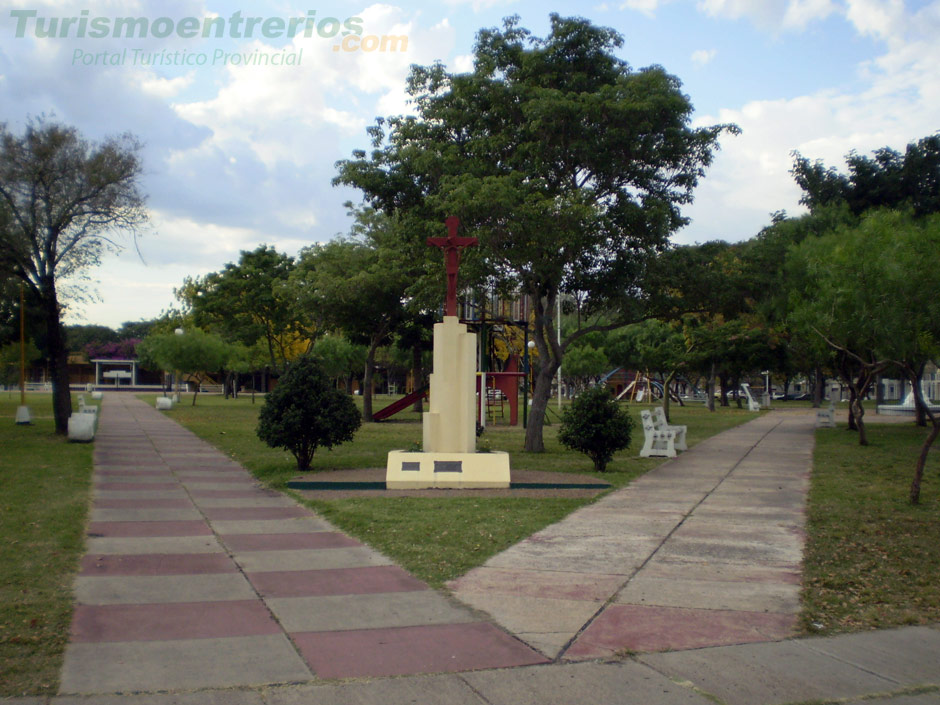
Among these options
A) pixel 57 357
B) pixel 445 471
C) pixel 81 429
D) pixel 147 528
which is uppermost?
Result: pixel 57 357

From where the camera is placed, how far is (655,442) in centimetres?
1950

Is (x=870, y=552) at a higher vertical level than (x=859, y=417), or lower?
lower

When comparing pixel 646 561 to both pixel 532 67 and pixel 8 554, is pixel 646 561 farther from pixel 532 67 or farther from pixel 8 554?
pixel 532 67

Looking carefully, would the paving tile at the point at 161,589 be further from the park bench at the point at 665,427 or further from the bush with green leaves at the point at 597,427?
the park bench at the point at 665,427

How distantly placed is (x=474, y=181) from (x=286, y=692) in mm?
12681

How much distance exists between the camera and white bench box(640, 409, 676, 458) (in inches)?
749

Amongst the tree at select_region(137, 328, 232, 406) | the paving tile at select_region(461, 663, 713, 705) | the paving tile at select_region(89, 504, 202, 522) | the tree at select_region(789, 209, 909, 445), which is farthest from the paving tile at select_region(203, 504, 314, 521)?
the tree at select_region(137, 328, 232, 406)

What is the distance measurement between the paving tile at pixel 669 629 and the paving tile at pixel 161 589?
2.75 m

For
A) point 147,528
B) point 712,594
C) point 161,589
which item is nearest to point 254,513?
point 147,528

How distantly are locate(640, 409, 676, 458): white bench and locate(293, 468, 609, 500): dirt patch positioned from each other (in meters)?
4.46

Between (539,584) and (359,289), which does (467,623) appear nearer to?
(539,584)

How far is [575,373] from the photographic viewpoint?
5638cm

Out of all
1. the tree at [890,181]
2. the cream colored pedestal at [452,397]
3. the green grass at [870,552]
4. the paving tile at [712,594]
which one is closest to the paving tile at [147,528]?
the cream colored pedestal at [452,397]

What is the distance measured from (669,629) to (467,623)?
1420mm
